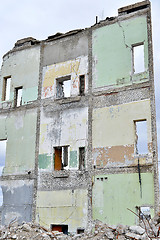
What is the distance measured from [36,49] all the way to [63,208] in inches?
306

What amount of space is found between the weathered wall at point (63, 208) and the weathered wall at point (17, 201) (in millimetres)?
568

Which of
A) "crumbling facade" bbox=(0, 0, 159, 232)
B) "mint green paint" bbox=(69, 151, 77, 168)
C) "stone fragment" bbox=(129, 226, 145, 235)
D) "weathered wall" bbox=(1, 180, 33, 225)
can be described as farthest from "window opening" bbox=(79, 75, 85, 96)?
"stone fragment" bbox=(129, 226, 145, 235)

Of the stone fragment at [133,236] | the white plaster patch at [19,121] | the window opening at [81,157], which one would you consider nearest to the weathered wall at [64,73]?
the white plaster patch at [19,121]

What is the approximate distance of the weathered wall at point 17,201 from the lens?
14383 millimetres

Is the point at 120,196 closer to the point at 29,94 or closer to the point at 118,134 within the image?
the point at 118,134

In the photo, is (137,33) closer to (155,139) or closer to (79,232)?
(155,139)

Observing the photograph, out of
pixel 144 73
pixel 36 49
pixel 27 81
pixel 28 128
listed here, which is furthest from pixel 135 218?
pixel 36 49

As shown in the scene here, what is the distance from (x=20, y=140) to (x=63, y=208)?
397cm

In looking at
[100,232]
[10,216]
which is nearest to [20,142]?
[10,216]

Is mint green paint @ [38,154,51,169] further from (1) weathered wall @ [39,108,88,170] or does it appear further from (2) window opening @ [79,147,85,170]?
(2) window opening @ [79,147,85,170]

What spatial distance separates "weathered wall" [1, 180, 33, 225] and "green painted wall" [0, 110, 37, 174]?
628 mm

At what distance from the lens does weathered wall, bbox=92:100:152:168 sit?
12398mm

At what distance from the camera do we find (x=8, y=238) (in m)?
11.2

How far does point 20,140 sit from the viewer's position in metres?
15.5
